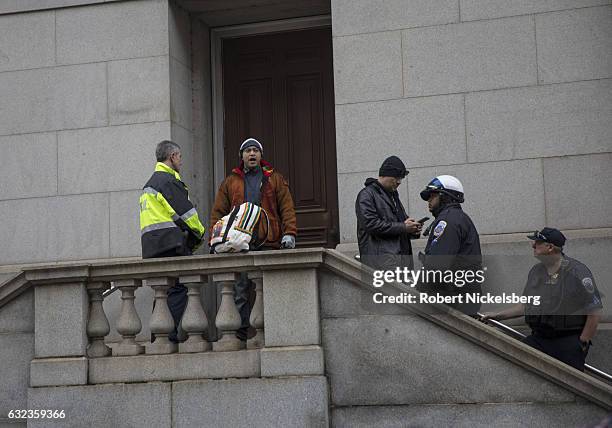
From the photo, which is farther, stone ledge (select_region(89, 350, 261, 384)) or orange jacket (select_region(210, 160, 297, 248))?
orange jacket (select_region(210, 160, 297, 248))

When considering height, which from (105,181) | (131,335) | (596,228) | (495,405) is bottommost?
(495,405)

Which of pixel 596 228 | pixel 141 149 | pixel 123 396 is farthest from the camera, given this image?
pixel 141 149

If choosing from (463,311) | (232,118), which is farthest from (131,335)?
(232,118)

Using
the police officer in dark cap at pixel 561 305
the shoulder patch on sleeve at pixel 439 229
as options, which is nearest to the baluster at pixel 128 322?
the shoulder patch on sleeve at pixel 439 229

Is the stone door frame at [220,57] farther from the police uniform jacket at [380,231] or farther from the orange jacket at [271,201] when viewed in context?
the police uniform jacket at [380,231]

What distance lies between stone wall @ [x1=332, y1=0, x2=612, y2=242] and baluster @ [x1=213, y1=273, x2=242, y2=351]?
2725 millimetres

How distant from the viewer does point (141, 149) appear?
1202cm

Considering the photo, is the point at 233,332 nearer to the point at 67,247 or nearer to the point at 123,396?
the point at 123,396

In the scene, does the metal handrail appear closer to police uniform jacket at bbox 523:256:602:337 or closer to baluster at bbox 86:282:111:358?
police uniform jacket at bbox 523:256:602:337

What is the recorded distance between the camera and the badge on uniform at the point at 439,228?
8.55m

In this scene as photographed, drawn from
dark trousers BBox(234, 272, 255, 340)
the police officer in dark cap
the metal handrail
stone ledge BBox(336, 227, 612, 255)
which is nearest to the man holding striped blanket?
dark trousers BBox(234, 272, 255, 340)

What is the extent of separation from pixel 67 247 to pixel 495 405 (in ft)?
19.5

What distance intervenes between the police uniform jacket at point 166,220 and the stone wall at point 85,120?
210cm

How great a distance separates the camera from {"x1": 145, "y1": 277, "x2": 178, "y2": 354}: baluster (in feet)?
29.5
